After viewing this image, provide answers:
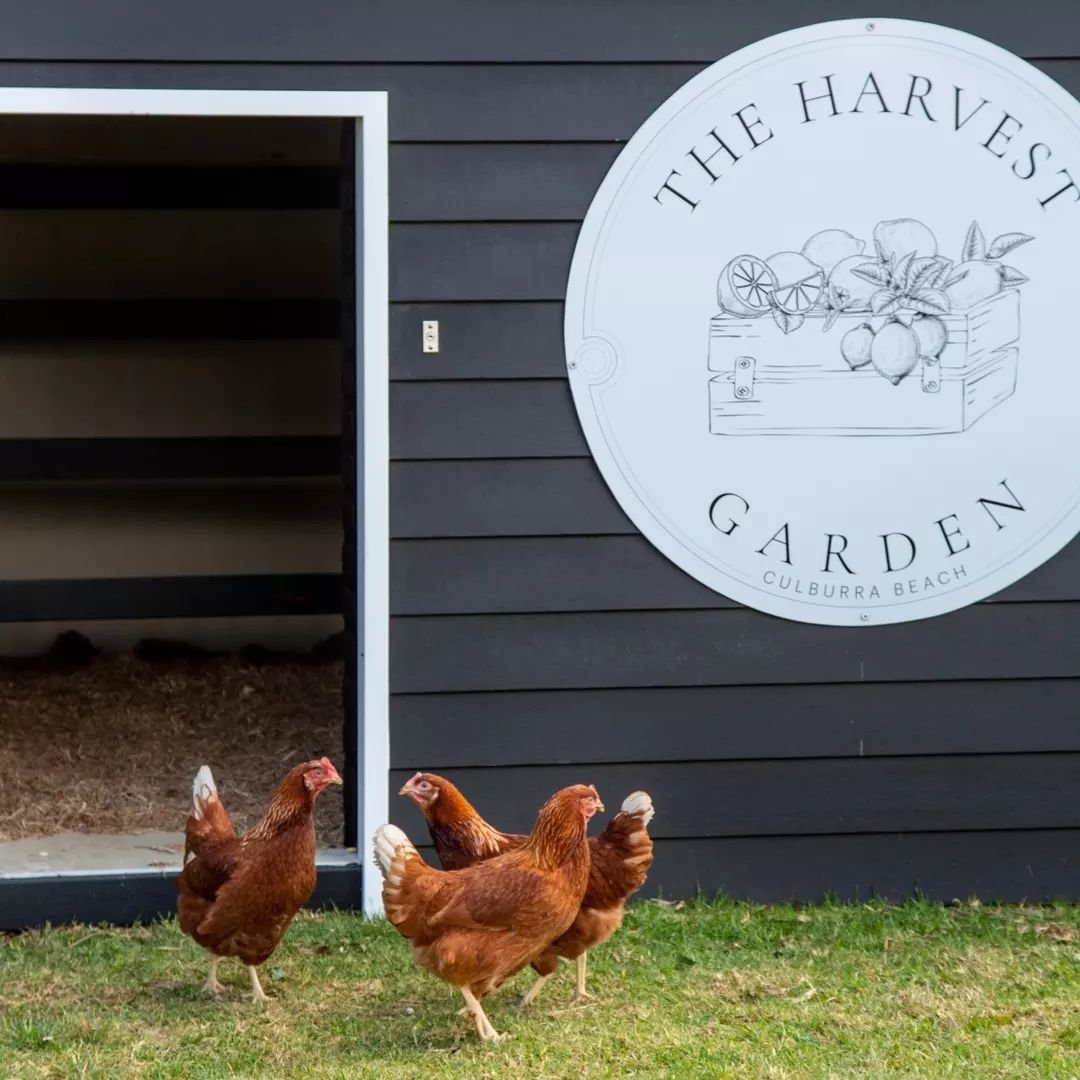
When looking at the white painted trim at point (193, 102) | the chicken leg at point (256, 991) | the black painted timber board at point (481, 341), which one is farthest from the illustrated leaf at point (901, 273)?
the chicken leg at point (256, 991)

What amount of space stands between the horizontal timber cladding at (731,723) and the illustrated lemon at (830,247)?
1.24 meters

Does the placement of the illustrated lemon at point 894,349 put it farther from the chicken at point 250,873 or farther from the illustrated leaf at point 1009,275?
the chicken at point 250,873

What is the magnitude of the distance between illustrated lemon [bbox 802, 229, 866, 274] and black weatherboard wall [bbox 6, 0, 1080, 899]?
59 cm

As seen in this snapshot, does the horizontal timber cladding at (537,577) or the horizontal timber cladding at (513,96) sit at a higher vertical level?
the horizontal timber cladding at (513,96)

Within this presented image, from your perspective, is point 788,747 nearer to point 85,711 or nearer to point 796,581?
point 796,581

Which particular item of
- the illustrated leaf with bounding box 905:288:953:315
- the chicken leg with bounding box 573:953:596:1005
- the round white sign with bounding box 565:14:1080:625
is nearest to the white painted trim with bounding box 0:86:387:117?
the round white sign with bounding box 565:14:1080:625

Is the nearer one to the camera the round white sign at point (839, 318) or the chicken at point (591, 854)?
the chicken at point (591, 854)

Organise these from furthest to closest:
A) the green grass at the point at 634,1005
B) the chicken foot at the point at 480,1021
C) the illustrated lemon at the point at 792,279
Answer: the illustrated lemon at the point at 792,279
the chicken foot at the point at 480,1021
the green grass at the point at 634,1005

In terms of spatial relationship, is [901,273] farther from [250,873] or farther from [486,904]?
[250,873]

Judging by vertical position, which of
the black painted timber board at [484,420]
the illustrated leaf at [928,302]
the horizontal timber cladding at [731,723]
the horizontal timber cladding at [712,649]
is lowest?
the horizontal timber cladding at [731,723]

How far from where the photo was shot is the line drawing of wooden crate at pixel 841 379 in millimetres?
4121

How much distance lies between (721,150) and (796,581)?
1.25 meters

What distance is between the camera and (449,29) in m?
4.01

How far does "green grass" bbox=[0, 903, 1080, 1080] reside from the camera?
3.16 m
